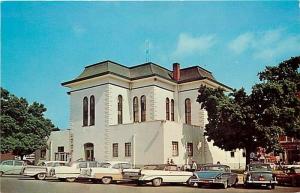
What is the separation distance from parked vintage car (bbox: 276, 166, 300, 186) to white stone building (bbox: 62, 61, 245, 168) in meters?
7.56

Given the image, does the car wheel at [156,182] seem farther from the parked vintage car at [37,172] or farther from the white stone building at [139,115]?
the white stone building at [139,115]

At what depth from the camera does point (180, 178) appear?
52.0 feet

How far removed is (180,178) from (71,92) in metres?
13.4

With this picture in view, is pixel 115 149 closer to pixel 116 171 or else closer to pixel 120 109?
pixel 120 109

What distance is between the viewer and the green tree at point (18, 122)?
13.5 metres

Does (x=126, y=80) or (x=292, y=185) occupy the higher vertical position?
(x=126, y=80)

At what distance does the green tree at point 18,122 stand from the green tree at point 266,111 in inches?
353

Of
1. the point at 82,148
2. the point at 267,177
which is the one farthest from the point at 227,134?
the point at 82,148

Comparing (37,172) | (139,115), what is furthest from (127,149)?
(37,172)

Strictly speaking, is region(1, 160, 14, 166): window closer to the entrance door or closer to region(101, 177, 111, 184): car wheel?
region(101, 177, 111, 184): car wheel

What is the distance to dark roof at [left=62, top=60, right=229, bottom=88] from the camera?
2620 cm

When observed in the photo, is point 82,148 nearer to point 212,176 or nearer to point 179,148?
point 179,148

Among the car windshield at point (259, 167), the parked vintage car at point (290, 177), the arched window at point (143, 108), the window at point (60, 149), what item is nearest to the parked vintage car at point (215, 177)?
the car windshield at point (259, 167)

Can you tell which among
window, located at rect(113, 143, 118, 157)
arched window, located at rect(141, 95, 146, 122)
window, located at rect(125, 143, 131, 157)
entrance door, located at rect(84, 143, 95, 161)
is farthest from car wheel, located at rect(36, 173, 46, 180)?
arched window, located at rect(141, 95, 146, 122)
